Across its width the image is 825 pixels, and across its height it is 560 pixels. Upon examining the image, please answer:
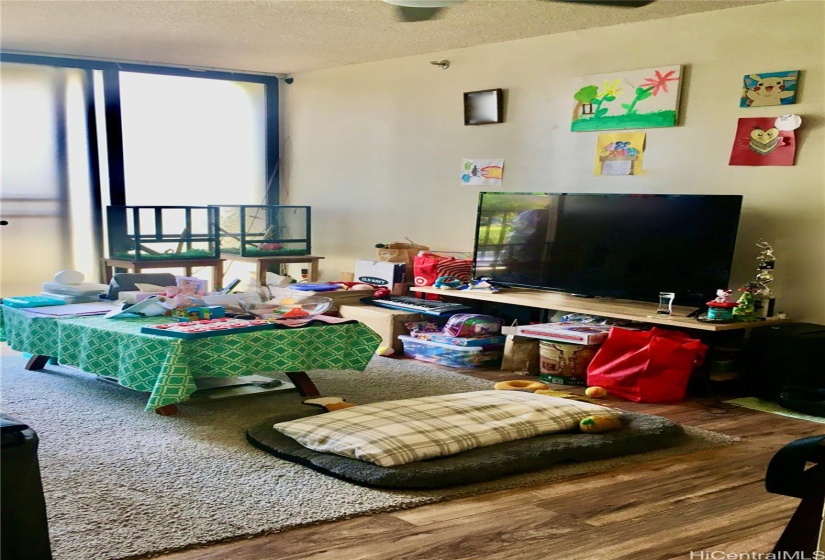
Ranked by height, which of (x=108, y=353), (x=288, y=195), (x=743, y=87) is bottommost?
(x=108, y=353)

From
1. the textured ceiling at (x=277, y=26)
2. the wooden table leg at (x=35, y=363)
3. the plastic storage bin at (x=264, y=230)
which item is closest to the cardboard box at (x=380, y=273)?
the plastic storage bin at (x=264, y=230)

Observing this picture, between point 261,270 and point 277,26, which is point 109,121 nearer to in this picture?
point 261,270

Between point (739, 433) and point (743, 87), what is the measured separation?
1.78m

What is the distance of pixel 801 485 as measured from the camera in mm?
1479

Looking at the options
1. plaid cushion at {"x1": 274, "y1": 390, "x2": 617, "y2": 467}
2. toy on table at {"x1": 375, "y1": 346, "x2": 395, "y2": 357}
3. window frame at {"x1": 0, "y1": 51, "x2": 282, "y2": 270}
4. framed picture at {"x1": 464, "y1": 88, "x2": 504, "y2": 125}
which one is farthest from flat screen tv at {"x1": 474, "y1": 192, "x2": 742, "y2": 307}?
window frame at {"x1": 0, "y1": 51, "x2": 282, "y2": 270}

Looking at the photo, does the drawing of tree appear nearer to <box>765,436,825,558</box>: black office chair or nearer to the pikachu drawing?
the pikachu drawing

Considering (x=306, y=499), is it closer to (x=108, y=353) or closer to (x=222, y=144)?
(x=108, y=353)

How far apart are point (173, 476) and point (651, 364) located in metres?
2.21

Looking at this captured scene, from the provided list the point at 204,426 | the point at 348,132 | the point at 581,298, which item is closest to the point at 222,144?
the point at 348,132

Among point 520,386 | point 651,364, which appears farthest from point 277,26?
point 651,364

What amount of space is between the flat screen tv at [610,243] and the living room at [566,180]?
0.84 ft

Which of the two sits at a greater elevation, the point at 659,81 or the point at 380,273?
the point at 659,81

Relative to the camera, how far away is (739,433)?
10.7ft

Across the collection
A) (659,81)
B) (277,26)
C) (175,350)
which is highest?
(277,26)
